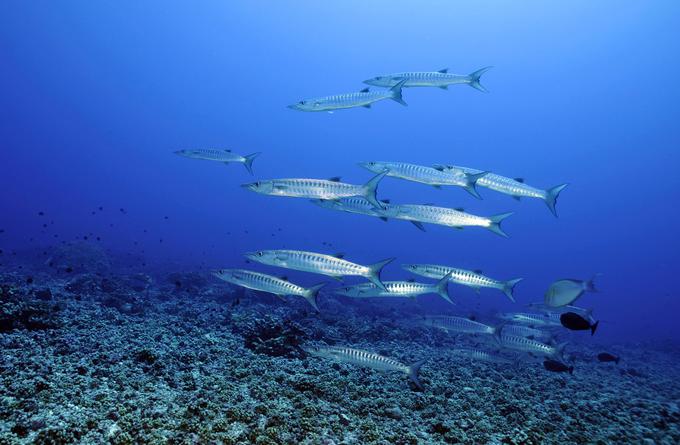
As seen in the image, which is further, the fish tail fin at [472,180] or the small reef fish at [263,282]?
the fish tail fin at [472,180]

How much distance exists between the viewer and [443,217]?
909cm

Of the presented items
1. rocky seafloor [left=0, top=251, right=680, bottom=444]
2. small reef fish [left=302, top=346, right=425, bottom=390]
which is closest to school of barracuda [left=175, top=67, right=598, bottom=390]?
small reef fish [left=302, top=346, right=425, bottom=390]

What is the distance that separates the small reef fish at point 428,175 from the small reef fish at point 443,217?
60 centimetres

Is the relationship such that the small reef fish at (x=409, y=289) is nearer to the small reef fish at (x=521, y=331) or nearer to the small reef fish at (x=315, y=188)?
the small reef fish at (x=315, y=188)

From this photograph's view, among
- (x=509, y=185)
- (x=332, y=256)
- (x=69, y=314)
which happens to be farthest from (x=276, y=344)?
(x=509, y=185)

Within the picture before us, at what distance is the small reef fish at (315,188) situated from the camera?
8.10 meters

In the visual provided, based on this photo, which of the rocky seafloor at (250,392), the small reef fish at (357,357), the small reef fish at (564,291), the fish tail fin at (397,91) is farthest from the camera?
the fish tail fin at (397,91)

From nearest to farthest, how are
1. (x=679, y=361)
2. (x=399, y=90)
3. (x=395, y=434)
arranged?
1. (x=395, y=434)
2. (x=399, y=90)
3. (x=679, y=361)

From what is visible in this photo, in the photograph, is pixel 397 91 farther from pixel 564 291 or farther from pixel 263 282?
pixel 564 291

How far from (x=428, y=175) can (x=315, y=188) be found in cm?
308

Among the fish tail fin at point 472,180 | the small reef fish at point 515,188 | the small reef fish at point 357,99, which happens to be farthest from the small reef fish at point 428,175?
the small reef fish at point 357,99

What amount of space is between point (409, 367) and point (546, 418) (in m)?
2.40

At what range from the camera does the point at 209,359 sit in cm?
736

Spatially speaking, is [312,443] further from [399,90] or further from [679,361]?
[679,361]
